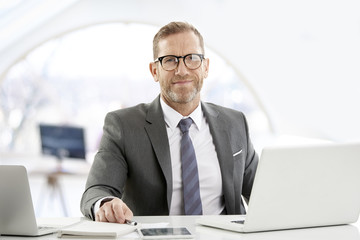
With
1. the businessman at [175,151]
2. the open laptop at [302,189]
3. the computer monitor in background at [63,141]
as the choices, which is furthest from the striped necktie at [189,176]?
the computer monitor in background at [63,141]

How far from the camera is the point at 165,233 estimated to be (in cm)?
188

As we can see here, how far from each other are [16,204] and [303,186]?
0.91 meters

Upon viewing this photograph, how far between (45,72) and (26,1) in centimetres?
469

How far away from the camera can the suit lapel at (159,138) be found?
248 cm

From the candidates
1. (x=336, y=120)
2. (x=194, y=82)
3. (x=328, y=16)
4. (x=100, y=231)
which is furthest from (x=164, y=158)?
(x=336, y=120)

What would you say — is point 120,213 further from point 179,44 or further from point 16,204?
point 179,44

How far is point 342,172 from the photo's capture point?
1.96 meters

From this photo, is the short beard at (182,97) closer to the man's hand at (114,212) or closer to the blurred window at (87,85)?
the man's hand at (114,212)

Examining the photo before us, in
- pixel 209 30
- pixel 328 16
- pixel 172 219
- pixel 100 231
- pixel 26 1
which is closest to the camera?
pixel 100 231

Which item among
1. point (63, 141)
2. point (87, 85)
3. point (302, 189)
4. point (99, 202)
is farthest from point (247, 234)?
point (87, 85)

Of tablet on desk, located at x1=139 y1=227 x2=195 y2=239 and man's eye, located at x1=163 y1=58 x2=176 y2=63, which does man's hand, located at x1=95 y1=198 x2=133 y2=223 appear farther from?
man's eye, located at x1=163 y1=58 x2=176 y2=63

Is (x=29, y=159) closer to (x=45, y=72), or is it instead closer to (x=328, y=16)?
(x=45, y=72)

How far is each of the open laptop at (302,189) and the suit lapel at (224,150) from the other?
19.0 inches

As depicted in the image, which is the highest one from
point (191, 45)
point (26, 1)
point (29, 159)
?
point (26, 1)
